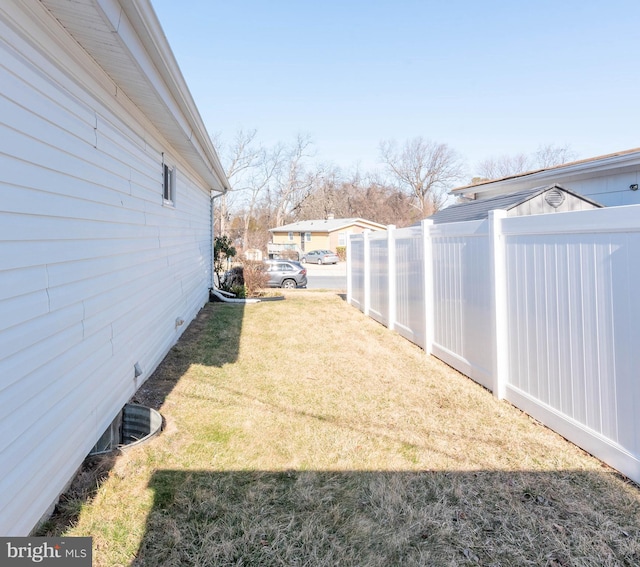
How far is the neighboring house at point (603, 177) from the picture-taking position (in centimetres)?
734

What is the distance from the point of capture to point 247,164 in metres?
40.2

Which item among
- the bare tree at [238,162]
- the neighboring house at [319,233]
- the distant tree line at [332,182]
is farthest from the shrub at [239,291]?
the neighboring house at [319,233]

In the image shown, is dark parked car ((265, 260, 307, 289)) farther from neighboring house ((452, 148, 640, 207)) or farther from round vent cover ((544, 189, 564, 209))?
round vent cover ((544, 189, 564, 209))

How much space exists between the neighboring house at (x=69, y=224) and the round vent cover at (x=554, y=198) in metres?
5.53

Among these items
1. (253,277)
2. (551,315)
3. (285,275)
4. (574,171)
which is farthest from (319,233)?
(551,315)

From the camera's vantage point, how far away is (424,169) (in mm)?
45344

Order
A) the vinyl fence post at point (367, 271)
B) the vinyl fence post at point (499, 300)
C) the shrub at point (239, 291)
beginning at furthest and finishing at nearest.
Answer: the shrub at point (239, 291)
the vinyl fence post at point (367, 271)
the vinyl fence post at point (499, 300)

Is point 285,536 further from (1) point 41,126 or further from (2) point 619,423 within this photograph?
(1) point 41,126

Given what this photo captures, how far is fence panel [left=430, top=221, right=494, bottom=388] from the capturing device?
14.2 feet

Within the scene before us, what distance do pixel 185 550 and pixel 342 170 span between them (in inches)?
2050

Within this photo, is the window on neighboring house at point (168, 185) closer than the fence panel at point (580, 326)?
No

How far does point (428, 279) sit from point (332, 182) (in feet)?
155
